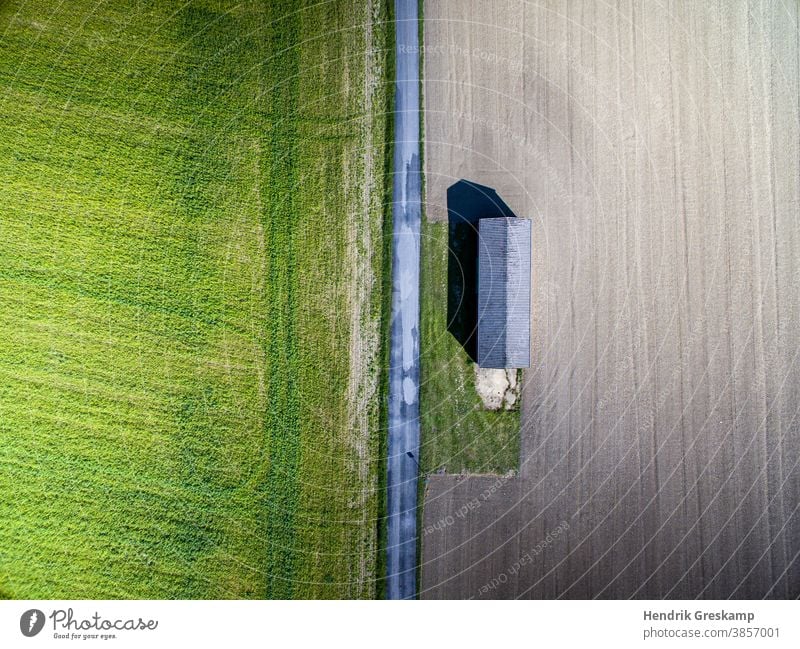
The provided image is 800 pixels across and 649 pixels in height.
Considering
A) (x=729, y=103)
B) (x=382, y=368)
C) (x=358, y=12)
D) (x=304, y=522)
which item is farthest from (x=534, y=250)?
(x=304, y=522)

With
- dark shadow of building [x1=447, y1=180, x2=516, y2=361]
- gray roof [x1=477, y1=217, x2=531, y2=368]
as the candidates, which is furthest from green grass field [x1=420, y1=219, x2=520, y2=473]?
gray roof [x1=477, y1=217, x2=531, y2=368]

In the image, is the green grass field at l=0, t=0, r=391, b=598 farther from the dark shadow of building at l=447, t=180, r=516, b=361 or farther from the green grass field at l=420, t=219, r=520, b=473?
the dark shadow of building at l=447, t=180, r=516, b=361

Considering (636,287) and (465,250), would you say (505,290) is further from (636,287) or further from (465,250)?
(636,287)

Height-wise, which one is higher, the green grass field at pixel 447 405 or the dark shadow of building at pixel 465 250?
the dark shadow of building at pixel 465 250

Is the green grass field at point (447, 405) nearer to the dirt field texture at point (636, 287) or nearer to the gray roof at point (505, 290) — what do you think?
the dirt field texture at point (636, 287)

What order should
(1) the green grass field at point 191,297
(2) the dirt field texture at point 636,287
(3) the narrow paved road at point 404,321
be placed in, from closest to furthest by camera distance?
(1) the green grass field at point 191,297 < (3) the narrow paved road at point 404,321 < (2) the dirt field texture at point 636,287

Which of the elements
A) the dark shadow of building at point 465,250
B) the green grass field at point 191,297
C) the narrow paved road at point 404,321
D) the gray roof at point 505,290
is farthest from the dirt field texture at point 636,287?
the green grass field at point 191,297

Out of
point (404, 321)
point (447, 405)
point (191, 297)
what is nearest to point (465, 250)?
point (404, 321)
